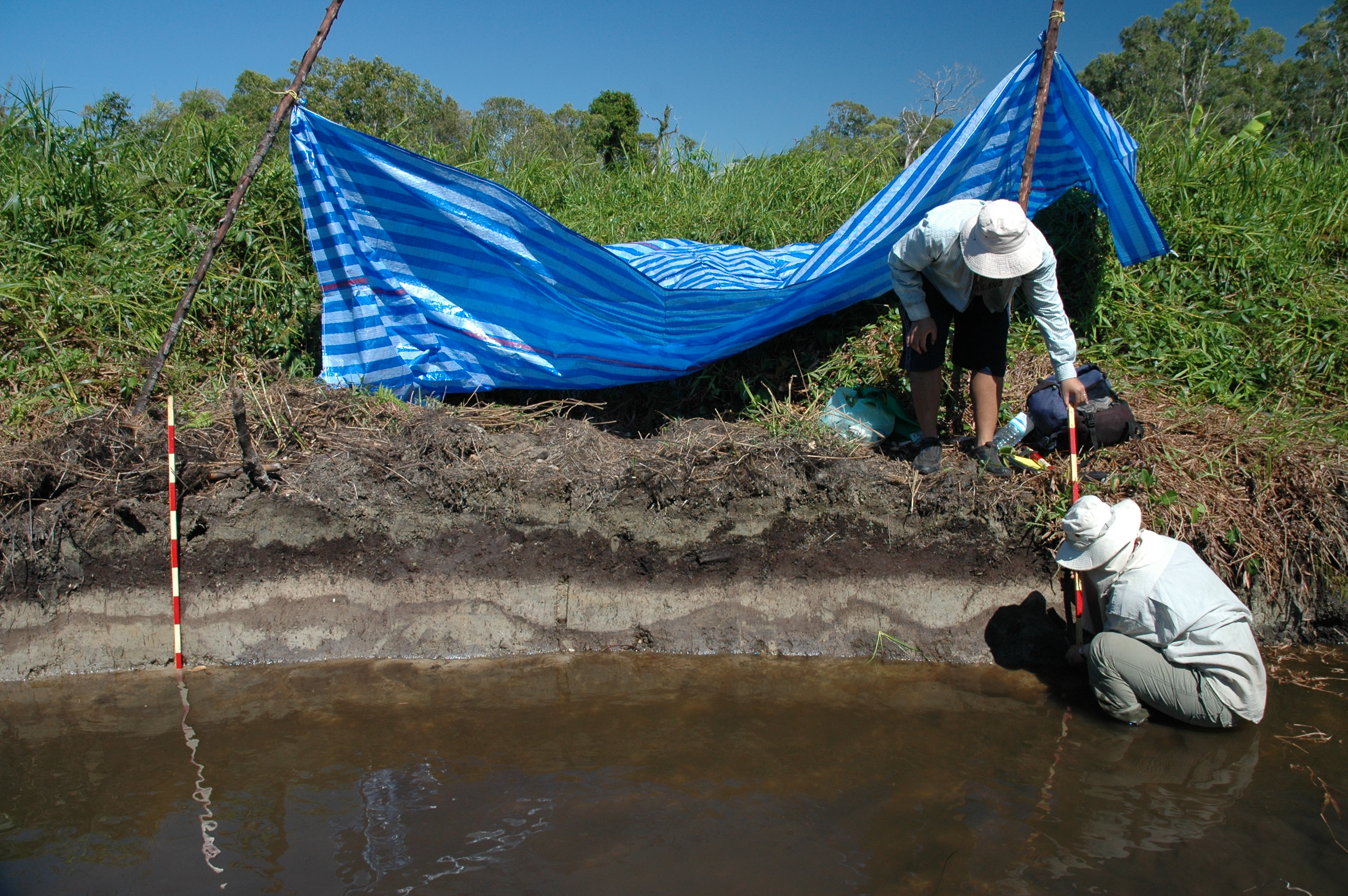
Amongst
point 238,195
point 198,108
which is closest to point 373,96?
point 198,108

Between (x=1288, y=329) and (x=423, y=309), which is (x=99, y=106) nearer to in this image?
(x=423, y=309)

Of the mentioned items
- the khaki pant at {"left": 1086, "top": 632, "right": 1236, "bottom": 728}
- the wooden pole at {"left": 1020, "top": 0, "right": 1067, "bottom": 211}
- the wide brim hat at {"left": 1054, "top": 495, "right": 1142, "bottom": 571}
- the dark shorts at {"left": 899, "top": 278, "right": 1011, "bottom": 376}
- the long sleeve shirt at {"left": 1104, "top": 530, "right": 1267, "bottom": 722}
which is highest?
the wooden pole at {"left": 1020, "top": 0, "right": 1067, "bottom": 211}

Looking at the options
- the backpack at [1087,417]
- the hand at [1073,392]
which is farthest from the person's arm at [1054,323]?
the backpack at [1087,417]

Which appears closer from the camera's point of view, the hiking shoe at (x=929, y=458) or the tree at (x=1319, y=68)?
the hiking shoe at (x=929, y=458)

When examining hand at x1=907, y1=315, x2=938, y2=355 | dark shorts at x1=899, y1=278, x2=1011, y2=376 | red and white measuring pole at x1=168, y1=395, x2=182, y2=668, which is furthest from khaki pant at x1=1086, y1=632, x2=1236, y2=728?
red and white measuring pole at x1=168, y1=395, x2=182, y2=668

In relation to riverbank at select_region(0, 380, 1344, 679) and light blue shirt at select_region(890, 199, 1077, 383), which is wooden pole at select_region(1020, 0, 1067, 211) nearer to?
light blue shirt at select_region(890, 199, 1077, 383)

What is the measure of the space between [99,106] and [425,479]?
12.2 feet

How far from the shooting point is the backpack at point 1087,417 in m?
3.40

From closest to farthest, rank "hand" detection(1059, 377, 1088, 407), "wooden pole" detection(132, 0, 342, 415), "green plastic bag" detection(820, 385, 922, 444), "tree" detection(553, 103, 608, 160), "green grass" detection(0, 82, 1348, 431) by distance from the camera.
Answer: "hand" detection(1059, 377, 1088, 407) < "wooden pole" detection(132, 0, 342, 415) < "green plastic bag" detection(820, 385, 922, 444) < "green grass" detection(0, 82, 1348, 431) < "tree" detection(553, 103, 608, 160)

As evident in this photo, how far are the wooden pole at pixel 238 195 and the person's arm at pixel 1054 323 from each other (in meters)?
3.28

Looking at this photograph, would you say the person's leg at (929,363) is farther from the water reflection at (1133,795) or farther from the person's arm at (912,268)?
the water reflection at (1133,795)

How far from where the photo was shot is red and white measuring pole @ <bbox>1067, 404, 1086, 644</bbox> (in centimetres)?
310

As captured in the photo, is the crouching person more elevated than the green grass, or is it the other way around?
the green grass

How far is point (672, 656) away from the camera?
3402 mm
